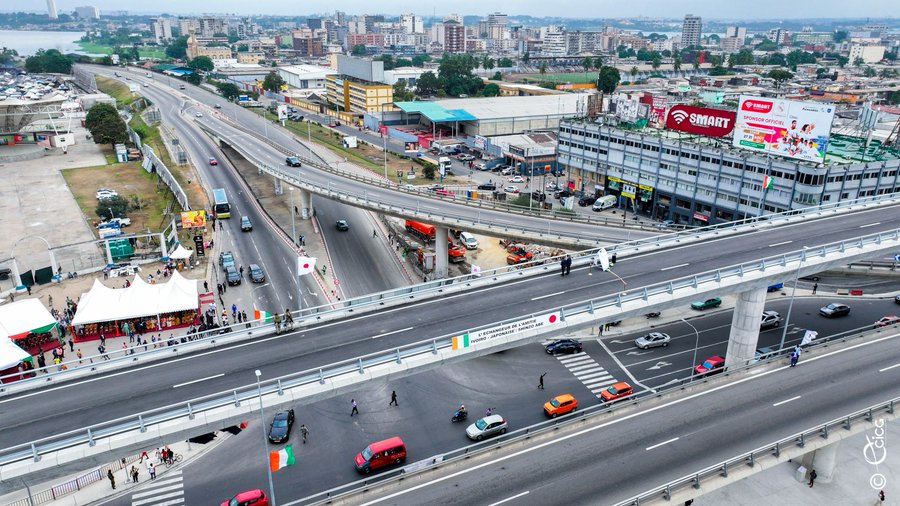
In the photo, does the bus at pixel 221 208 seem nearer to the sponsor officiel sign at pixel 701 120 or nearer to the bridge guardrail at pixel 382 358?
the bridge guardrail at pixel 382 358

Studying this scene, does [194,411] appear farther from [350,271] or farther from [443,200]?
[443,200]

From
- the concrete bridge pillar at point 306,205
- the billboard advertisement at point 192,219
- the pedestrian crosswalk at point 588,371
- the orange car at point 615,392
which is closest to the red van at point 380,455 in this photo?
the orange car at point 615,392

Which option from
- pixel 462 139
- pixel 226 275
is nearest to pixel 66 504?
pixel 226 275

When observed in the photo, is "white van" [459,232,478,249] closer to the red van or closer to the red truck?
the red truck

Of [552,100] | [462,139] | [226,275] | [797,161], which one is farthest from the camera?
[552,100]

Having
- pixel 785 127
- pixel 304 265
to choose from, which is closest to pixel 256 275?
pixel 304 265

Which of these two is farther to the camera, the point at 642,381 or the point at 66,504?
the point at 642,381

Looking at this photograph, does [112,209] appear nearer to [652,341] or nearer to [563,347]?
[563,347]
